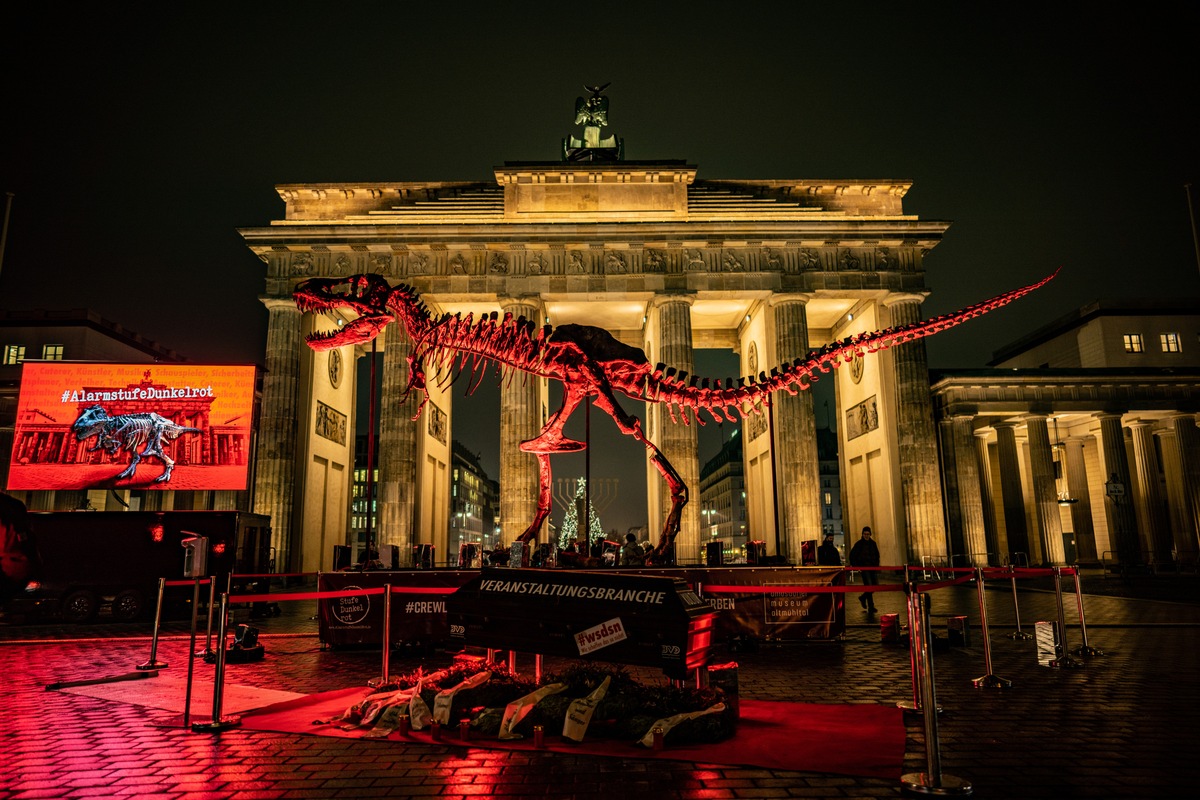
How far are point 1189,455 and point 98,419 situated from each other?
51.8m

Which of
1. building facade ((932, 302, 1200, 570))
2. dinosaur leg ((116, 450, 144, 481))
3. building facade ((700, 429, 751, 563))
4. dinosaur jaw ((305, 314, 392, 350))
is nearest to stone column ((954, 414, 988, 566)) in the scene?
building facade ((932, 302, 1200, 570))

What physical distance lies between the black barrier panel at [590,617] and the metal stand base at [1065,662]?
6358 millimetres

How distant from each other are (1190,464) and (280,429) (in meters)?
45.4

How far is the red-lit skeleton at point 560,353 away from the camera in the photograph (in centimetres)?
1141

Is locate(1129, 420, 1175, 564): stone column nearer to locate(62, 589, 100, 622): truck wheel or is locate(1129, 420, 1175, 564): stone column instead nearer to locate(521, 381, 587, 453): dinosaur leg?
locate(521, 381, 587, 453): dinosaur leg

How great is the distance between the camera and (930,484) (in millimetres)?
30625

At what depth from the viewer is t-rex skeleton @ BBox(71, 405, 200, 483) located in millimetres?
27516

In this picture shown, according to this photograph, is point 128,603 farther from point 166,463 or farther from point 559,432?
point 559,432

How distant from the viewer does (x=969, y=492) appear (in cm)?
3381

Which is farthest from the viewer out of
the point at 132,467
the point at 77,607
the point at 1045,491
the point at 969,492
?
the point at 1045,491

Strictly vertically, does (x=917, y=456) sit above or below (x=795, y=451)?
below

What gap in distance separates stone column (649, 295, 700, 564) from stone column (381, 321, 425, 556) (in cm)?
1117

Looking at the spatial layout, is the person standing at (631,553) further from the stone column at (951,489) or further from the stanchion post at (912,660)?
the stone column at (951,489)

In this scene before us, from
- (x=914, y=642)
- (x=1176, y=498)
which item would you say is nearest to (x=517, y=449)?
(x=914, y=642)
